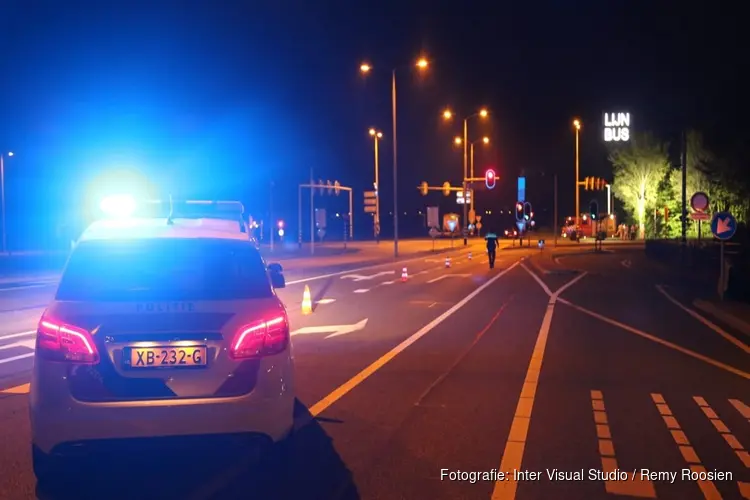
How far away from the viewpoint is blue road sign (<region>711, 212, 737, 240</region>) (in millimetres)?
19391

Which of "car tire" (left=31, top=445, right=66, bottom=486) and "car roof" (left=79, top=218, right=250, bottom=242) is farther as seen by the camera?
"car roof" (left=79, top=218, right=250, bottom=242)

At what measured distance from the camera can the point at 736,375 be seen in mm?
10305

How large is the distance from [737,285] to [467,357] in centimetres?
1174

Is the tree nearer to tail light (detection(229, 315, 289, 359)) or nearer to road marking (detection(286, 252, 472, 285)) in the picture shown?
road marking (detection(286, 252, 472, 285))

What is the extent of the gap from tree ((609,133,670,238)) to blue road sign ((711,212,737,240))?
50974 mm

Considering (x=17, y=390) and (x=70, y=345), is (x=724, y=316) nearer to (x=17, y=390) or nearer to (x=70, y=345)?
(x=17, y=390)

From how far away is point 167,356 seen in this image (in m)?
5.44

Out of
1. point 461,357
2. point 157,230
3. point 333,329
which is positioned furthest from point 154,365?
point 333,329

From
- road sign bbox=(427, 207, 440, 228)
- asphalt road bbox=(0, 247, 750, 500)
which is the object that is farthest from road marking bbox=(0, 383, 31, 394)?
road sign bbox=(427, 207, 440, 228)

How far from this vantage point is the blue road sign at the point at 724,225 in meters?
19.4

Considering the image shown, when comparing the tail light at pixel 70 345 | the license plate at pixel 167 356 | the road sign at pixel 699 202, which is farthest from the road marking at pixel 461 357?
the road sign at pixel 699 202

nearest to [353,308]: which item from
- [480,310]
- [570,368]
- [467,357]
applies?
[480,310]

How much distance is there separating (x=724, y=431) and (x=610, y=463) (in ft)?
5.42

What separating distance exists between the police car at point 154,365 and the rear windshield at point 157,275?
0.02 metres
